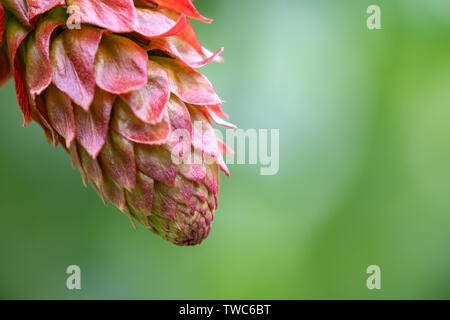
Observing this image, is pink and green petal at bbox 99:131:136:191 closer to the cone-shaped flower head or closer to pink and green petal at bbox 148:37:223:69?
the cone-shaped flower head

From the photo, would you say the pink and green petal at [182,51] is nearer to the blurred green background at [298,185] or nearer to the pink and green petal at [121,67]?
the pink and green petal at [121,67]

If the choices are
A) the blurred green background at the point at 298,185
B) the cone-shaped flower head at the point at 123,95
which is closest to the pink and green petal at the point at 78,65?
the cone-shaped flower head at the point at 123,95

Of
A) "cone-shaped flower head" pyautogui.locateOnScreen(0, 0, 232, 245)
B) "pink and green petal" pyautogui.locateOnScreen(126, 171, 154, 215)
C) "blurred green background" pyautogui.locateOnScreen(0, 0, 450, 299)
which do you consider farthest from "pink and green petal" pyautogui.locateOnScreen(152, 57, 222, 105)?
"blurred green background" pyautogui.locateOnScreen(0, 0, 450, 299)

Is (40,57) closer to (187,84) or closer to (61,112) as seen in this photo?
(61,112)

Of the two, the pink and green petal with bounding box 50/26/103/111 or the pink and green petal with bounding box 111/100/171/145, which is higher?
the pink and green petal with bounding box 50/26/103/111

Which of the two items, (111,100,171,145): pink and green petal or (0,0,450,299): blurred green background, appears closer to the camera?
(111,100,171,145): pink and green petal

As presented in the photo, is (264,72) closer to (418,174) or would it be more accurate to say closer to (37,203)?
(418,174)

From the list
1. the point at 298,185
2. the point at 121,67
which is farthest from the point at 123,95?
the point at 298,185
